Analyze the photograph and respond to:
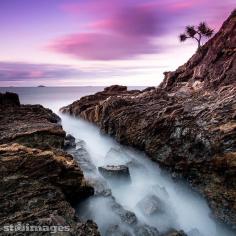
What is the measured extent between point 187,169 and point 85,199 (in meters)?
7.85

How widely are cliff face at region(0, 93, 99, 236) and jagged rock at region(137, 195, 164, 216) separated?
3750 millimetres

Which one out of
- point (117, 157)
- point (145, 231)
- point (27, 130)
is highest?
point (27, 130)

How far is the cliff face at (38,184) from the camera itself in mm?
14211

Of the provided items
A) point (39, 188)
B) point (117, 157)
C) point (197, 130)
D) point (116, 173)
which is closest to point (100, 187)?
point (116, 173)

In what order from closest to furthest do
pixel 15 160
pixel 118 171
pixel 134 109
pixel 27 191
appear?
1. pixel 27 191
2. pixel 15 160
3. pixel 118 171
4. pixel 134 109

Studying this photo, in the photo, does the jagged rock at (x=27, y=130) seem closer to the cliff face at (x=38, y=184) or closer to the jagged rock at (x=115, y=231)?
the cliff face at (x=38, y=184)

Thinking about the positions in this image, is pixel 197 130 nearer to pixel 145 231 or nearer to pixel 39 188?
pixel 145 231

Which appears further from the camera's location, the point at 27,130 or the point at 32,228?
the point at 27,130

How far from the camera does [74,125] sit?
4784 cm

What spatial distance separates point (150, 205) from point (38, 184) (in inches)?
314

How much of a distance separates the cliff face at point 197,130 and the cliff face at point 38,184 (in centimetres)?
749

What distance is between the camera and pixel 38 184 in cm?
1670

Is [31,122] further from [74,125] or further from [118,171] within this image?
[74,125]

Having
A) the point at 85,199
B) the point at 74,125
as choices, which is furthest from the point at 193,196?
the point at 74,125
